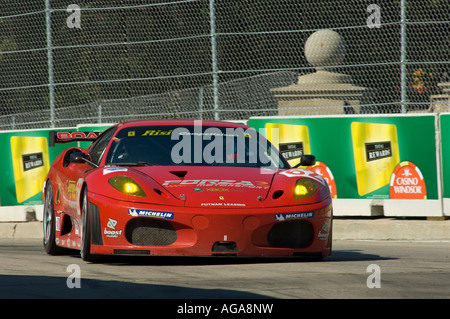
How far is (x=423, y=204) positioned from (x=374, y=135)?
107 cm

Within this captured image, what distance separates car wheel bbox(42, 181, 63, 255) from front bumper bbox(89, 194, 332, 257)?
1.73 metres

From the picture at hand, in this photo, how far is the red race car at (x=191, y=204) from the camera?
23.0ft

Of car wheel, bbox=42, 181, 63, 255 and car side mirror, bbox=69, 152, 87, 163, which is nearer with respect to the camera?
car side mirror, bbox=69, 152, 87, 163

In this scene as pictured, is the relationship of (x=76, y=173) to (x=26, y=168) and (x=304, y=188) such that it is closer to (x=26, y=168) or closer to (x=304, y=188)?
Result: (x=304, y=188)

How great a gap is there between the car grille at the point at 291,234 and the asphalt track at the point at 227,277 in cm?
16

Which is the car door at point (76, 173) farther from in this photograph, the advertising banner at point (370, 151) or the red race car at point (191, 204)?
the advertising banner at point (370, 151)

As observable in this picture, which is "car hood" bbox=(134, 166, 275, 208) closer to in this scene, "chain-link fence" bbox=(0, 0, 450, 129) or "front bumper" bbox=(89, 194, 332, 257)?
"front bumper" bbox=(89, 194, 332, 257)

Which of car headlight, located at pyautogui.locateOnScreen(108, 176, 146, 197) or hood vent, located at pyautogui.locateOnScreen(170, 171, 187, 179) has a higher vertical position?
hood vent, located at pyautogui.locateOnScreen(170, 171, 187, 179)

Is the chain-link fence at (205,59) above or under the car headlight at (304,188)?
above

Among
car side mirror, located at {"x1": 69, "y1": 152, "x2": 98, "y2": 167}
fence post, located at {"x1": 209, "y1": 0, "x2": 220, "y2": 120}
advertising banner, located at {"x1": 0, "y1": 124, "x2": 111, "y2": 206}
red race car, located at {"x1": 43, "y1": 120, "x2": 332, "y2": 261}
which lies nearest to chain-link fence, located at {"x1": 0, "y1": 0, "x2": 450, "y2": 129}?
fence post, located at {"x1": 209, "y1": 0, "x2": 220, "y2": 120}

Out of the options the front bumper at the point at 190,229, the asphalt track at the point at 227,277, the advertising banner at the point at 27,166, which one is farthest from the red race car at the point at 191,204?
the advertising banner at the point at 27,166

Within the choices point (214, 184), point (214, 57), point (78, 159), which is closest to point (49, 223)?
point (78, 159)

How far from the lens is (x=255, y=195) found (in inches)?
282

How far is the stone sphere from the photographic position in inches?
556
